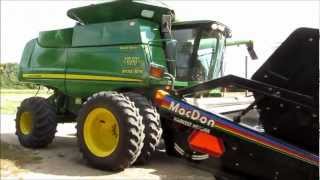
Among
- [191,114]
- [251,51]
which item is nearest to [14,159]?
[191,114]

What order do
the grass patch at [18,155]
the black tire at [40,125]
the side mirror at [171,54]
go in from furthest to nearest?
the black tire at [40,125]
the side mirror at [171,54]
the grass patch at [18,155]

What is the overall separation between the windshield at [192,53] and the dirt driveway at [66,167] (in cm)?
137

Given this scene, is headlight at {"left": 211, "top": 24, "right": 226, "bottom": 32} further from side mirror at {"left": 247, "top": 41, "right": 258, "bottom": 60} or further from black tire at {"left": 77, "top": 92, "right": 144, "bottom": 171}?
black tire at {"left": 77, "top": 92, "right": 144, "bottom": 171}

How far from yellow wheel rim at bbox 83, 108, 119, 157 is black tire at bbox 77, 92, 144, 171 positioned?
12 cm

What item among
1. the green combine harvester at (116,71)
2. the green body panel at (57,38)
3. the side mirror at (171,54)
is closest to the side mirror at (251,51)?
the green combine harvester at (116,71)

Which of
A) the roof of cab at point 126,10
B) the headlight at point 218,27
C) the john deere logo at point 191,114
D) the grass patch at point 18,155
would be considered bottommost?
the grass patch at point 18,155

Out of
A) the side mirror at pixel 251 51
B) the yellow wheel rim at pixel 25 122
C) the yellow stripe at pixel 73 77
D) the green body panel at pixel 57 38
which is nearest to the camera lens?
the yellow stripe at pixel 73 77

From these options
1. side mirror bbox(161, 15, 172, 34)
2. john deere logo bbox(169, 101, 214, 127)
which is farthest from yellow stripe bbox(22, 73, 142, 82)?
john deere logo bbox(169, 101, 214, 127)

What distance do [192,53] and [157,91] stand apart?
1.41m

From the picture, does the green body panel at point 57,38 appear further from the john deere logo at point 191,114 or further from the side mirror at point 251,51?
the john deere logo at point 191,114

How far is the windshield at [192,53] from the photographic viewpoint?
24.8ft

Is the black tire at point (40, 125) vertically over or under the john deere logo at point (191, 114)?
under

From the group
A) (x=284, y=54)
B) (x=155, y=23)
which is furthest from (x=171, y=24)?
(x=284, y=54)

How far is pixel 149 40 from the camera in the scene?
24.4ft
